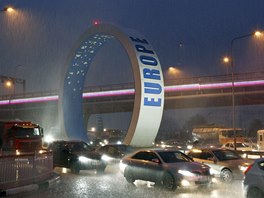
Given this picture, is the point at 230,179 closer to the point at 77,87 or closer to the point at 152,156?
the point at 152,156

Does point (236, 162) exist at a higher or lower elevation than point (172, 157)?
lower

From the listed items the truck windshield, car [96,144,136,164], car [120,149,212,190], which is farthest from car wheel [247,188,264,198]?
the truck windshield

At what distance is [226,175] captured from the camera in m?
18.5

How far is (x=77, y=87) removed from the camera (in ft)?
149

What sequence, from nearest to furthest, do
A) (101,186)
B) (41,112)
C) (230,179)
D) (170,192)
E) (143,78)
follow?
(170,192), (101,186), (230,179), (143,78), (41,112)

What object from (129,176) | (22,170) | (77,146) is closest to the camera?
(22,170)

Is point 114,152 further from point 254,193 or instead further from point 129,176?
point 254,193

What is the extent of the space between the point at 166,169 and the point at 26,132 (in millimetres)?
15841

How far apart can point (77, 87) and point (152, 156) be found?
29563 mm

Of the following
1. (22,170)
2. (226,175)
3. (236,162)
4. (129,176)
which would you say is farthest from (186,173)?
(22,170)

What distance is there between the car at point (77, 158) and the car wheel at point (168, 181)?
6.91m

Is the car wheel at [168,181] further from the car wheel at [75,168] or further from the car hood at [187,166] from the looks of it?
the car wheel at [75,168]

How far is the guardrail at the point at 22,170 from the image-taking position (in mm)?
14211

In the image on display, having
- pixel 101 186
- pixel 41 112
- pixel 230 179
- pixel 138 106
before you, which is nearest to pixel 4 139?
pixel 138 106
